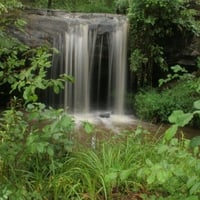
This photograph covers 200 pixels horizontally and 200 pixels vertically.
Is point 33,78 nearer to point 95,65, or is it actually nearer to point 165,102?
point 165,102

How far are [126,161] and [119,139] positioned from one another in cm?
86

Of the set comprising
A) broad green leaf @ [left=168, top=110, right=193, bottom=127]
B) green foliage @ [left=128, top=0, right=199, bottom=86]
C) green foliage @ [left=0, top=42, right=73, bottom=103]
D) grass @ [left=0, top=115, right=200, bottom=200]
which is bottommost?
grass @ [left=0, top=115, right=200, bottom=200]

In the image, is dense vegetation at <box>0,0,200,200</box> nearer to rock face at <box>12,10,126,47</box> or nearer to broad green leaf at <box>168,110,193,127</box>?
broad green leaf at <box>168,110,193,127</box>

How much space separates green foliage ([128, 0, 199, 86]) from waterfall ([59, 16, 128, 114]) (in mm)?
415

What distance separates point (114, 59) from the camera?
30.3 ft

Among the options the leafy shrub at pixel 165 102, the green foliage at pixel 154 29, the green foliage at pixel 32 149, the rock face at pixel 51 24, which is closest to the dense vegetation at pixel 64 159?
the green foliage at pixel 32 149

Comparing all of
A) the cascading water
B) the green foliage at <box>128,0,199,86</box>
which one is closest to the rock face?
the cascading water

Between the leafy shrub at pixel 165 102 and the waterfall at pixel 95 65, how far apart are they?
87 cm

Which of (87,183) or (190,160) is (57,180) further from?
(190,160)

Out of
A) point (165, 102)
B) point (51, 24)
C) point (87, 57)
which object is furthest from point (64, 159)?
point (51, 24)

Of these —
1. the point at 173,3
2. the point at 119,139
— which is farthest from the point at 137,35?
the point at 119,139

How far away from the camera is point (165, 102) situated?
8.16 m

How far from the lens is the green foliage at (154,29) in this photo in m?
8.45

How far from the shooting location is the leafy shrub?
26.5ft
